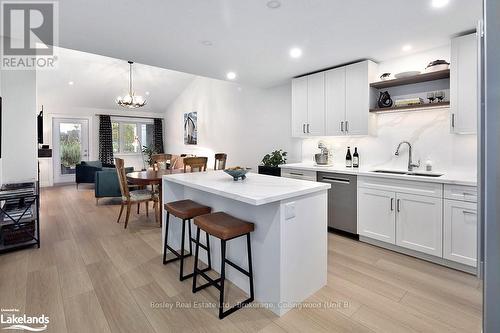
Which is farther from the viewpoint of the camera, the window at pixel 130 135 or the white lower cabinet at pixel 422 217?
the window at pixel 130 135

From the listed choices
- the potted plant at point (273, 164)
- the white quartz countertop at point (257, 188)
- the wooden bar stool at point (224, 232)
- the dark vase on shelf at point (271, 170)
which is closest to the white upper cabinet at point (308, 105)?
the potted plant at point (273, 164)

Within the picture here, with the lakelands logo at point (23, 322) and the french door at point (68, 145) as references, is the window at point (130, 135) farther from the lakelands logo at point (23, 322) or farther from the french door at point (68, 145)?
the lakelands logo at point (23, 322)

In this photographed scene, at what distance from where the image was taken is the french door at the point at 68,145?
7.66 metres

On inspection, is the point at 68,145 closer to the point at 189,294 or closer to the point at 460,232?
the point at 189,294

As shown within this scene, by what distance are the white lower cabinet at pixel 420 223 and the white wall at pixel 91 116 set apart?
27.7ft

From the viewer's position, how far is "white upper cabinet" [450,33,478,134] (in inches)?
104

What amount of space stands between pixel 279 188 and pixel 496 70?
1.49 meters

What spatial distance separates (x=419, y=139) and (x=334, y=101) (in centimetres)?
121

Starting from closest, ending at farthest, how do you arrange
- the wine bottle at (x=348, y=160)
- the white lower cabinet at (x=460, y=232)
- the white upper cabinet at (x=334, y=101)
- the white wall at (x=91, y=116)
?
1. the white lower cabinet at (x=460, y=232)
2. the white upper cabinet at (x=334, y=101)
3. the wine bottle at (x=348, y=160)
4. the white wall at (x=91, y=116)

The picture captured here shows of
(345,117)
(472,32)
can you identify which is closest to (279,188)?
(345,117)

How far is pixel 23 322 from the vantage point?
1.86 m

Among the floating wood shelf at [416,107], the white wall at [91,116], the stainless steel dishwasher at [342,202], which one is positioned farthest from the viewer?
the white wall at [91,116]

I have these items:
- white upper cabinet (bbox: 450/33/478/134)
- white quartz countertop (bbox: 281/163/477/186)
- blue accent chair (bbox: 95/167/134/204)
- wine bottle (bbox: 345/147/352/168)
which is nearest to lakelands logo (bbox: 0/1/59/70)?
blue accent chair (bbox: 95/167/134/204)

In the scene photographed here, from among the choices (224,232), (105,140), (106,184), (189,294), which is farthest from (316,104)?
(105,140)
